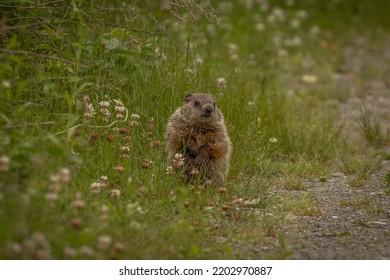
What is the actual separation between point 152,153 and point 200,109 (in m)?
0.71

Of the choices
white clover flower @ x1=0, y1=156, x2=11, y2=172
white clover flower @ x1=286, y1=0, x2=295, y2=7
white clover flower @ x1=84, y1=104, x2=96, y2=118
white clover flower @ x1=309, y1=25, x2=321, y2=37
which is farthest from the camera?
white clover flower @ x1=286, y1=0, x2=295, y2=7

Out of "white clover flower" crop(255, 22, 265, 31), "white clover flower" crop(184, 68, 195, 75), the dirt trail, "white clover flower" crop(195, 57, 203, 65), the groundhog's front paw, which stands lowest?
the dirt trail

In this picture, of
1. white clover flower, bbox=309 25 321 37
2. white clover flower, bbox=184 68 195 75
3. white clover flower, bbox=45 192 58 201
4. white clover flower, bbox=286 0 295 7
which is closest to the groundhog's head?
white clover flower, bbox=184 68 195 75

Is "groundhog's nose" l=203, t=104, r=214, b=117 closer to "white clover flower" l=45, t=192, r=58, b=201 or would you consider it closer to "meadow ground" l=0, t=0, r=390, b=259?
"meadow ground" l=0, t=0, r=390, b=259

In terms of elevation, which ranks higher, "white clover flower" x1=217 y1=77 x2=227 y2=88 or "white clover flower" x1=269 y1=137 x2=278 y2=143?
"white clover flower" x1=217 y1=77 x2=227 y2=88

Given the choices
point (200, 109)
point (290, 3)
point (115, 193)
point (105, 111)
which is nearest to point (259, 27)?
point (290, 3)

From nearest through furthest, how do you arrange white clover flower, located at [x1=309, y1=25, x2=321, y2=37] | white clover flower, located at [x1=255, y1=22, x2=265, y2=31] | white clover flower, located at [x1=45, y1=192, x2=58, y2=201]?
1. white clover flower, located at [x1=45, y1=192, x2=58, y2=201]
2. white clover flower, located at [x1=255, y1=22, x2=265, y2=31]
3. white clover flower, located at [x1=309, y1=25, x2=321, y2=37]

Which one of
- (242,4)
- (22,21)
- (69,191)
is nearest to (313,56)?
(242,4)

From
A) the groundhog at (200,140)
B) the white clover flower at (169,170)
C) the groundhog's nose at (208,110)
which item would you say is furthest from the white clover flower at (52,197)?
the groundhog's nose at (208,110)

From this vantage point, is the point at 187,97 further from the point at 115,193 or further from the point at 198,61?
the point at 115,193

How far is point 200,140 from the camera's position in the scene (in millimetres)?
6496

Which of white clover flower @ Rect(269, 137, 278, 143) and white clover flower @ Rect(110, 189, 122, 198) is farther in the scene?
white clover flower @ Rect(269, 137, 278, 143)

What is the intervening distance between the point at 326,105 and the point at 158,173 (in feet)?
16.2

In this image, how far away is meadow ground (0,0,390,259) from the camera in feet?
14.8
